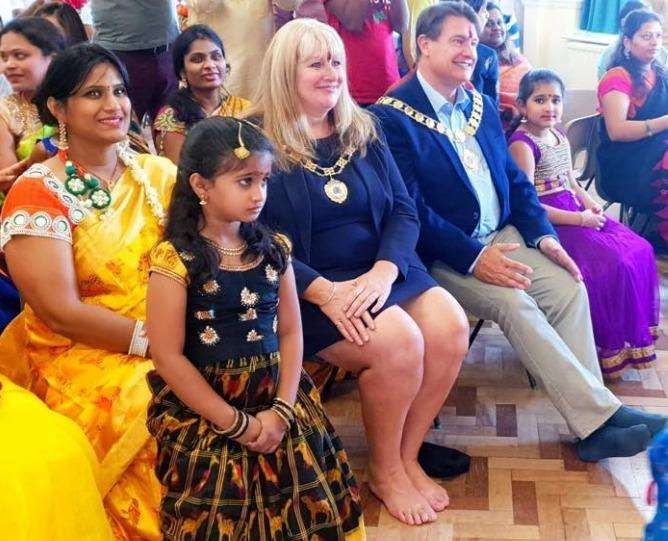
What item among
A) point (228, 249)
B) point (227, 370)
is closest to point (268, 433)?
point (227, 370)

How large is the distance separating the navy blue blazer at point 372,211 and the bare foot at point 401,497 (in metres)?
0.52

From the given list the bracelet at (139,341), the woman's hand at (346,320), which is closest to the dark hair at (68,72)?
the bracelet at (139,341)

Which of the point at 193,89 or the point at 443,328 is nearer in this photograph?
the point at 443,328

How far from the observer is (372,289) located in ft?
7.21

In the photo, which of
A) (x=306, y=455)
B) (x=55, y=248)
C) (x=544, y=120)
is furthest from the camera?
(x=544, y=120)

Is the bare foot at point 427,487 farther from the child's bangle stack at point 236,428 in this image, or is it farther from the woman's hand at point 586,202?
the woman's hand at point 586,202

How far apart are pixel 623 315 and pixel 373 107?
106cm

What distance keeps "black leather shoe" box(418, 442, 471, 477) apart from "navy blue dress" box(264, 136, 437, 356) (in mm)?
467

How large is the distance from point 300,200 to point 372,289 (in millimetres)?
294

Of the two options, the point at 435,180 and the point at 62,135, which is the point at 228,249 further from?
the point at 435,180

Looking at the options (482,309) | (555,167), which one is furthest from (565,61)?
(482,309)

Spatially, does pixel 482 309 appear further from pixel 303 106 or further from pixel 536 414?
pixel 303 106

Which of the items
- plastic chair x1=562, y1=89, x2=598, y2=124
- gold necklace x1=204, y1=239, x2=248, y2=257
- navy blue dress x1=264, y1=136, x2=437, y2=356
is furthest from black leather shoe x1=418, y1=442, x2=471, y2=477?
plastic chair x1=562, y1=89, x2=598, y2=124

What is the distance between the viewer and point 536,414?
106 inches
